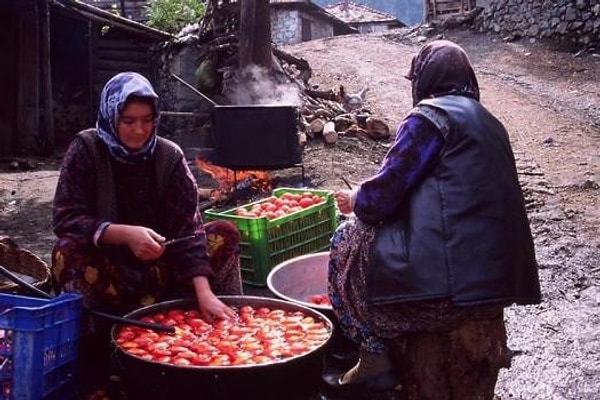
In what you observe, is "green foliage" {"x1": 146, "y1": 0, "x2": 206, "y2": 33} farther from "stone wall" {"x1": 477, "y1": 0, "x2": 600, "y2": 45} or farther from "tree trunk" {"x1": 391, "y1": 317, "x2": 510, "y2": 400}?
"tree trunk" {"x1": 391, "y1": 317, "x2": 510, "y2": 400}

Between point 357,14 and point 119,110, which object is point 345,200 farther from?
point 357,14

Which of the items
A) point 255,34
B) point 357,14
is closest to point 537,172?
point 255,34

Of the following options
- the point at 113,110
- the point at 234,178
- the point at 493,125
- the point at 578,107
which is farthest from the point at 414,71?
the point at 578,107

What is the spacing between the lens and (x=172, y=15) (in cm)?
1659

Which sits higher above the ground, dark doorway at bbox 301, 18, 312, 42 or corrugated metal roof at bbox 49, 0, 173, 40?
dark doorway at bbox 301, 18, 312, 42

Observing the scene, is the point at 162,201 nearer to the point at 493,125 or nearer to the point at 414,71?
the point at 414,71

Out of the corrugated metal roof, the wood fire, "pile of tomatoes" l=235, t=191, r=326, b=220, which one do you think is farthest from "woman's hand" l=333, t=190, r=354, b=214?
the corrugated metal roof

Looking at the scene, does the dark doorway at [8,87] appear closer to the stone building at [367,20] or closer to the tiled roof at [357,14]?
the stone building at [367,20]

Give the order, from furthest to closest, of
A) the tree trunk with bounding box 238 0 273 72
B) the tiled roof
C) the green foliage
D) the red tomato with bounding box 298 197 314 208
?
the tiled roof → the green foliage → the tree trunk with bounding box 238 0 273 72 → the red tomato with bounding box 298 197 314 208

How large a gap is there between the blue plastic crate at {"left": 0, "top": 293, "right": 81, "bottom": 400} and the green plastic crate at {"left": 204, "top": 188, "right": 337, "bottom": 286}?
2023mm

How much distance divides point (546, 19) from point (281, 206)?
52.1ft

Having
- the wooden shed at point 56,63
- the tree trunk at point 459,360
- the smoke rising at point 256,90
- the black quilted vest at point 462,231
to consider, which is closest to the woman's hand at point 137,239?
the black quilted vest at point 462,231

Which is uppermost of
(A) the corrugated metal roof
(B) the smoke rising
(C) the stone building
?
(C) the stone building

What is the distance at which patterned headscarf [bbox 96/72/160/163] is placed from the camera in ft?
10.4
